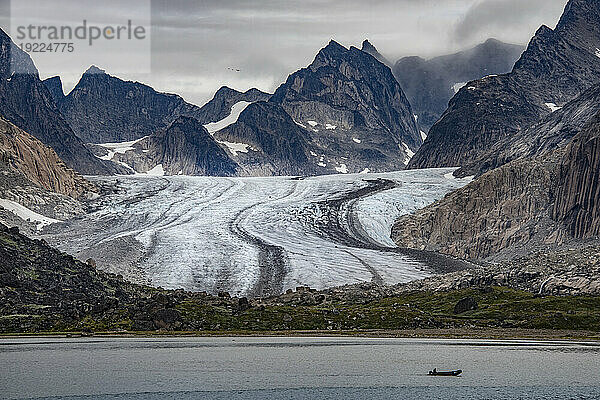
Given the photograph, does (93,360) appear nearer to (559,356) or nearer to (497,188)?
(559,356)

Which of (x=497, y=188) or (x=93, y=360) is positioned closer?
(x=93, y=360)

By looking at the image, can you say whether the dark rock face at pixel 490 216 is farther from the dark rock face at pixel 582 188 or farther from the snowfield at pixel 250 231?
the snowfield at pixel 250 231

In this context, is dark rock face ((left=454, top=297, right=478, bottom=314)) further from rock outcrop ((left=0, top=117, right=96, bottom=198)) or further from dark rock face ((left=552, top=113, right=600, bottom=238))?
rock outcrop ((left=0, top=117, right=96, bottom=198))

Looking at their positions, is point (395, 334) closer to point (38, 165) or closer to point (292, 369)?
point (292, 369)

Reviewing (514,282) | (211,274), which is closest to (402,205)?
(211,274)

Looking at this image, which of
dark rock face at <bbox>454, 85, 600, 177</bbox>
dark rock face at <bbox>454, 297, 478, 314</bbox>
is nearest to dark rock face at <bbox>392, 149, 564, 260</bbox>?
dark rock face at <bbox>454, 85, 600, 177</bbox>

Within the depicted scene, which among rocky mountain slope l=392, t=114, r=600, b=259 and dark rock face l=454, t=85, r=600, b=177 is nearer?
rocky mountain slope l=392, t=114, r=600, b=259
